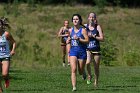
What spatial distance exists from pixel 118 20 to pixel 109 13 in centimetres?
212

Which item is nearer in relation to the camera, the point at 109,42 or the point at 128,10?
the point at 109,42

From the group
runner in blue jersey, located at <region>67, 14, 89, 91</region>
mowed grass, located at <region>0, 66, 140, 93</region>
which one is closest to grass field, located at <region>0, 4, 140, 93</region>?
mowed grass, located at <region>0, 66, 140, 93</region>

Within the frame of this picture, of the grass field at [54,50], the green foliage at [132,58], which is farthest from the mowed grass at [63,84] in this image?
the green foliage at [132,58]

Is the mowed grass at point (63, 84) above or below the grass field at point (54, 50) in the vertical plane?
above

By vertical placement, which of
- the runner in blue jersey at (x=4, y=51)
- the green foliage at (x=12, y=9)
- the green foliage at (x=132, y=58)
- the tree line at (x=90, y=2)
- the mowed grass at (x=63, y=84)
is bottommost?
the tree line at (x=90, y=2)

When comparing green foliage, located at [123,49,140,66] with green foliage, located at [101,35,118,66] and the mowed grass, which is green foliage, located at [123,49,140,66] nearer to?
green foliage, located at [101,35,118,66]

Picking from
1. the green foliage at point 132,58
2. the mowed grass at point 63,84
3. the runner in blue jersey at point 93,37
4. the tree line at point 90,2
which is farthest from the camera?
the tree line at point 90,2

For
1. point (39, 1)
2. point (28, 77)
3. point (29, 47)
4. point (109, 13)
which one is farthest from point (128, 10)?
point (28, 77)

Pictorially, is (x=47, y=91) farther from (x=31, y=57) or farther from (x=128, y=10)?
(x=128, y=10)

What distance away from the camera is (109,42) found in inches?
1374

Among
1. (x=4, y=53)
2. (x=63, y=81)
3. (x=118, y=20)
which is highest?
(x=4, y=53)

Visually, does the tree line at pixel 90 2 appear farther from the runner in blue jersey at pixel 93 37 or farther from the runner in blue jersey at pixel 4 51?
the runner in blue jersey at pixel 4 51

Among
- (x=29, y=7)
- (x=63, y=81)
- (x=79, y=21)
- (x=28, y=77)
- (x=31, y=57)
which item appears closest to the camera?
(x=79, y=21)

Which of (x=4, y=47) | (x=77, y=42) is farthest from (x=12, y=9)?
(x=77, y=42)
